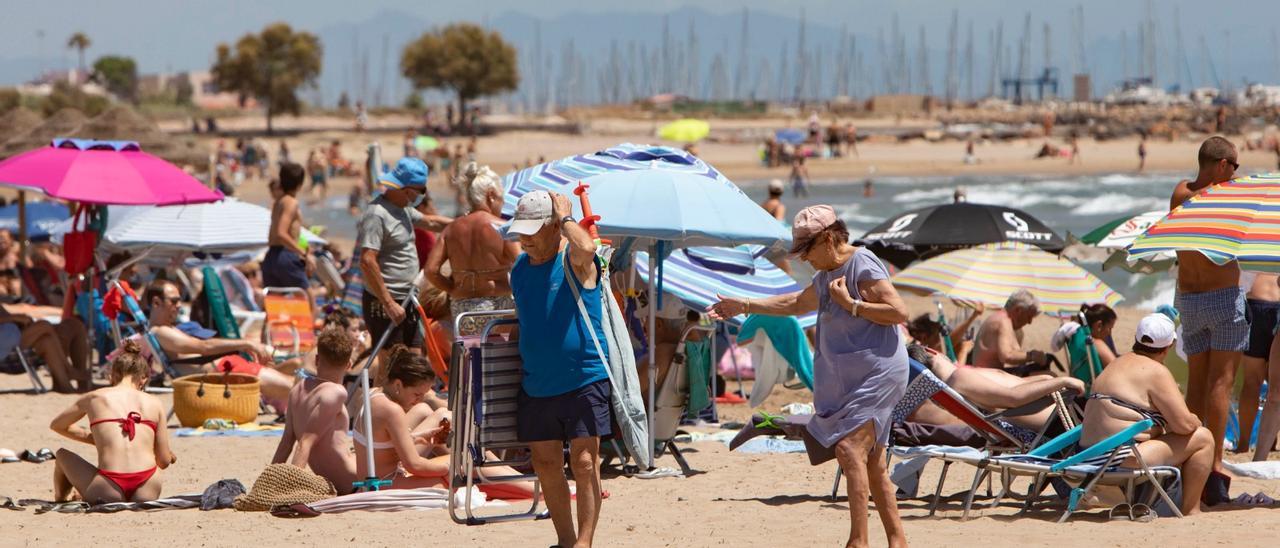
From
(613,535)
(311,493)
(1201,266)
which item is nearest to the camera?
(613,535)

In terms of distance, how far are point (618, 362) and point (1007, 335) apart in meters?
4.23

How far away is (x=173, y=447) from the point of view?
8.28 metres

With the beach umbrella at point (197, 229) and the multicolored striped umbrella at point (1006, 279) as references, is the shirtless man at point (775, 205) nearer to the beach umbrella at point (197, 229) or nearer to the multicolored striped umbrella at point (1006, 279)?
the multicolored striped umbrella at point (1006, 279)

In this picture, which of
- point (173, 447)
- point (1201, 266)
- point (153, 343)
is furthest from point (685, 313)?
point (153, 343)

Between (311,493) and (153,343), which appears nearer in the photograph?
(311,493)

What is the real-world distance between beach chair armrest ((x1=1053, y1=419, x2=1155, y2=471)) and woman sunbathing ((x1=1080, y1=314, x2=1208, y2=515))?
55 mm

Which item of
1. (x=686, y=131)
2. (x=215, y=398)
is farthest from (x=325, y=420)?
(x=686, y=131)

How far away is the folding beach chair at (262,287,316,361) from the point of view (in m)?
10.7

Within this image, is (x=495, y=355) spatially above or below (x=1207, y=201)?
below

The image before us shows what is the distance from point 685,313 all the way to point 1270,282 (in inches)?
105

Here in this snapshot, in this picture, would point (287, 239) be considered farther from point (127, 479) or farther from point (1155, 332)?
point (1155, 332)

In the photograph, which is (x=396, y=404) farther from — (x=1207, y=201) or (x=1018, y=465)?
(x=1207, y=201)

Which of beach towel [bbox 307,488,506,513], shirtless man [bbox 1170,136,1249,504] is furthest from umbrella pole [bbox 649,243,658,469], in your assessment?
shirtless man [bbox 1170,136,1249,504]

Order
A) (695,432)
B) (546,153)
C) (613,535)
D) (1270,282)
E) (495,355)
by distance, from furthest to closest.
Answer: (546,153) < (695,432) < (1270,282) < (613,535) < (495,355)
